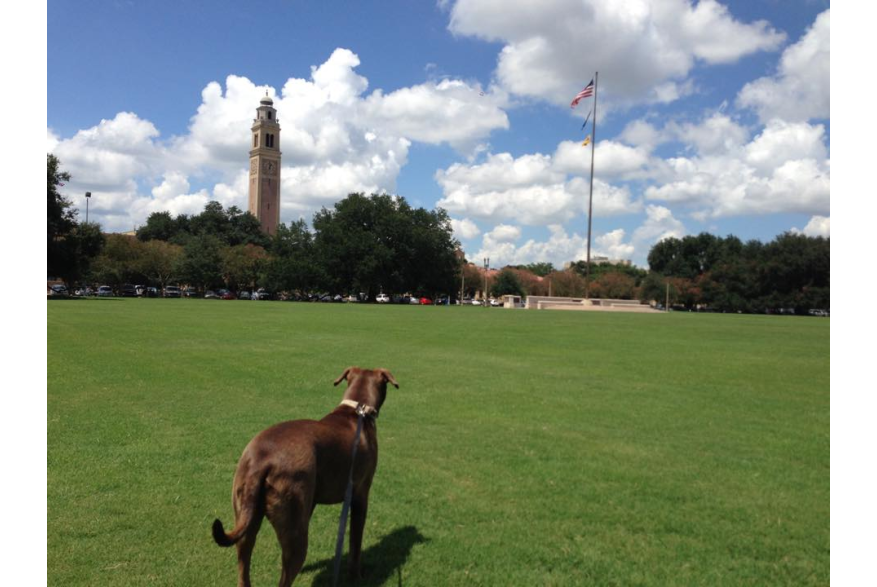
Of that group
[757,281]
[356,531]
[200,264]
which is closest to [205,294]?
[200,264]

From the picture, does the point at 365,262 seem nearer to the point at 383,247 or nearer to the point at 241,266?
the point at 383,247

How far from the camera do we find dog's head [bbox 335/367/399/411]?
472 cm

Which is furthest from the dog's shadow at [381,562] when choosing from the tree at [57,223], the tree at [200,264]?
the tree at [200,264]

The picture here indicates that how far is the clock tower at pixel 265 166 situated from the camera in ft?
484

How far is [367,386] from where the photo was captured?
4.80 metres

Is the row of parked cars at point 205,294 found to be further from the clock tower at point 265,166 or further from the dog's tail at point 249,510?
the dog's tail at point 249,510

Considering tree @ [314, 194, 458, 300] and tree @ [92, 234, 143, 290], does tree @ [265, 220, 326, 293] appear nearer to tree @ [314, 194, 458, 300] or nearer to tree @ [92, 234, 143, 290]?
tree @ [314, 194, 458, 300]

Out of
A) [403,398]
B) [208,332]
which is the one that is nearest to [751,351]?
[403,398]

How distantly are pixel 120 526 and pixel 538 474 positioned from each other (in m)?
4.33

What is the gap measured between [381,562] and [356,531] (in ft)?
1.77

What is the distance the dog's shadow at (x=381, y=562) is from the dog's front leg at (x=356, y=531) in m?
0.08

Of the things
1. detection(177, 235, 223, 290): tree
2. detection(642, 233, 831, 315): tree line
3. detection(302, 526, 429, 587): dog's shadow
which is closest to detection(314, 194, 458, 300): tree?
detection(177, 235, 223, 290): tree

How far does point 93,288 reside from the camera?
90.2 metres
